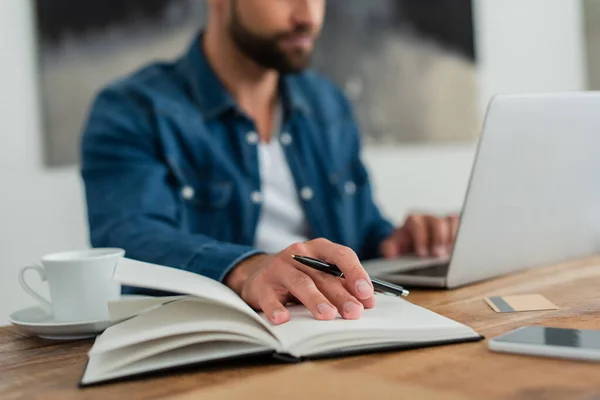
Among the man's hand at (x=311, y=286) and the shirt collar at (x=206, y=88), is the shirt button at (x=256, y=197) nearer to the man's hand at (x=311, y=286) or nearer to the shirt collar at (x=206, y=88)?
the shirt collar at (x=206, y=88)

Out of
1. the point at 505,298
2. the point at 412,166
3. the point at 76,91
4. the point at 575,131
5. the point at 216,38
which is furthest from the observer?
the point at 412,166

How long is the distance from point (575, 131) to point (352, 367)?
57 cm

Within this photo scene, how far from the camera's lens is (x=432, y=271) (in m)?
1.13

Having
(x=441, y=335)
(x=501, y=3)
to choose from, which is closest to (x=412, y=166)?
(x=501, y=3)

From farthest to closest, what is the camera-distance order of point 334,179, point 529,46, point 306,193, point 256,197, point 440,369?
point 529,46, point 334,179, point 306,193, point 256,197, point 440,369

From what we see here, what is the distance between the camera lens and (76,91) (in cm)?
196

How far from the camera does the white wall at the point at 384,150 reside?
74.0 inches

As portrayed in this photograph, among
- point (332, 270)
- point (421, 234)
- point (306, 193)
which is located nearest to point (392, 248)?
point (421, 234)

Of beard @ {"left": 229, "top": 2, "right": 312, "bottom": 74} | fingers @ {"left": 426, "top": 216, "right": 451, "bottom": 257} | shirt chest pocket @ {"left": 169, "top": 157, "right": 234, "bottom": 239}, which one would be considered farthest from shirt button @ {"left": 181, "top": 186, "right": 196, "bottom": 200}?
fingers @ {"left": 426, "top": 216, "right": 451, "bottom": 257}

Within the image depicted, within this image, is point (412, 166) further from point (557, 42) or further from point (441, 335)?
point (441, 335)

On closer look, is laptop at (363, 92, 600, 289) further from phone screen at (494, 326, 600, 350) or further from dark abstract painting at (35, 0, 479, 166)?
dark abstract painting at (35, 0, 479, 166)

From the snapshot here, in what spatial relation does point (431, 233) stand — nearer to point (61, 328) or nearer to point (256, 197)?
point (256, 197)

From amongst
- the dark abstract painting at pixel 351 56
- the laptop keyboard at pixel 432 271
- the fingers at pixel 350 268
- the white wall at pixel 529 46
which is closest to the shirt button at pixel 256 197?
the laptop keyboard at pixel 432 271

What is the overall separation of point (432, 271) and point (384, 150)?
4.94ft
